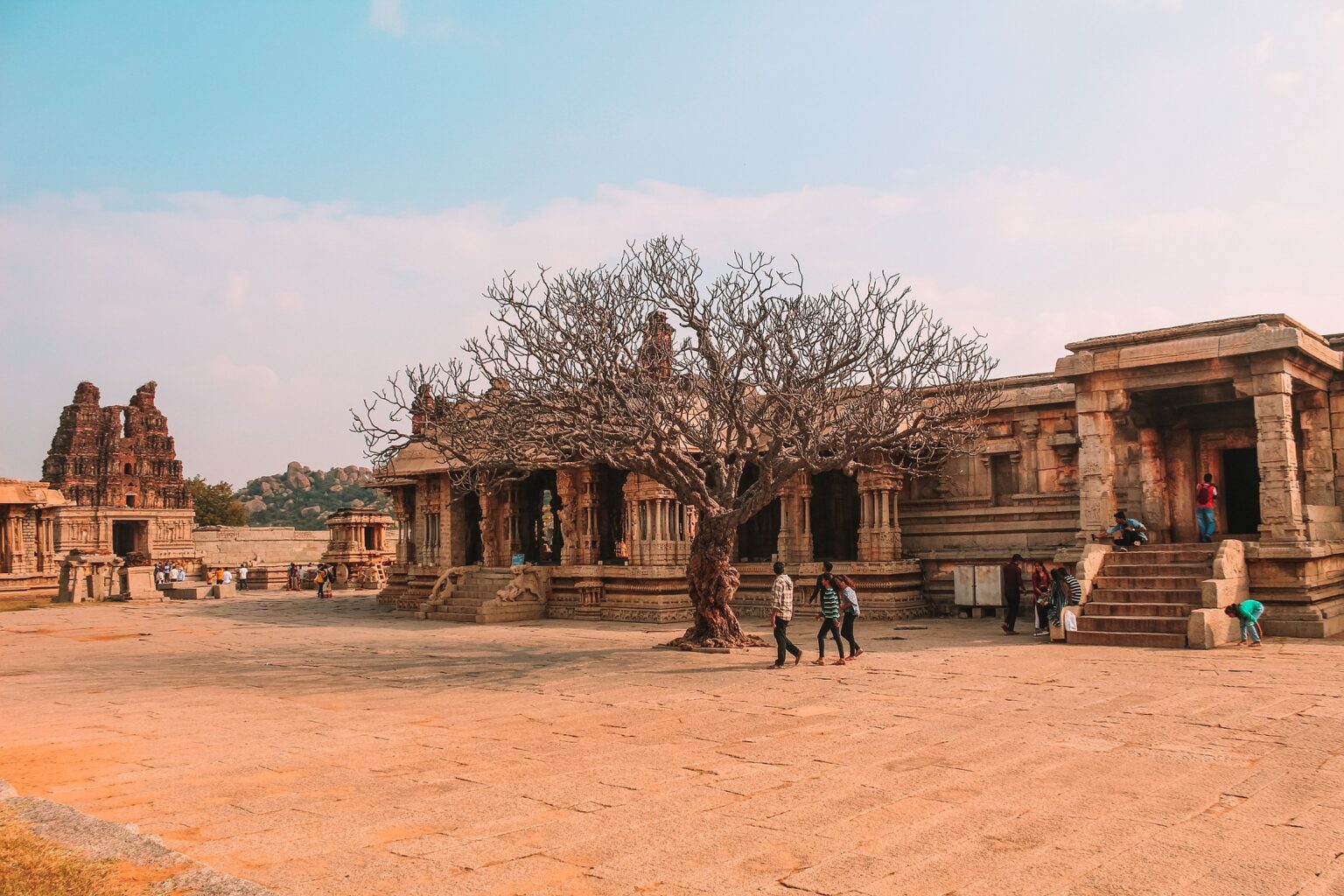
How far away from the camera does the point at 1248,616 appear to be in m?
14.1

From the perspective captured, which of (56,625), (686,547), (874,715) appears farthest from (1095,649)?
(56,625)

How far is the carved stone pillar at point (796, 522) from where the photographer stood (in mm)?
22203

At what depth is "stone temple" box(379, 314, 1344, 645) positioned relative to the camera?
51.2ft

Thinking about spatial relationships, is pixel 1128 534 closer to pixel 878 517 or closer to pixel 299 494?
pixel 878 517

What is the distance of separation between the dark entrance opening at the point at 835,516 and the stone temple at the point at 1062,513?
0.15 ft

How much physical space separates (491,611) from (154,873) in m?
17.1

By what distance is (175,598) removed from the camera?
36.8 metres

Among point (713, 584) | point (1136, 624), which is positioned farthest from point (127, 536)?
point (1136, 624)

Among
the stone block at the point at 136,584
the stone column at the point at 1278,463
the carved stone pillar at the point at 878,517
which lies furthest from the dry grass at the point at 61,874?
the stone block at the point at 136,584

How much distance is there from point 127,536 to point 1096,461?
5866cm

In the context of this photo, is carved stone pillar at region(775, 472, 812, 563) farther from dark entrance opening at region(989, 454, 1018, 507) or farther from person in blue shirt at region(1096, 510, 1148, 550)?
person in blue shirt at region(1096, 510, 1148, 550)

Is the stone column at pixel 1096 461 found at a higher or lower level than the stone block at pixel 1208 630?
higher

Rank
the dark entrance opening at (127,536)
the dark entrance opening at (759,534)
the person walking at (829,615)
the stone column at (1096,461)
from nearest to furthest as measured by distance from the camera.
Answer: the person walking at (829,615) → the stone column at (1096,461) → the dark entrance opening at (759,534) → the dark entrance opening at (127,536)

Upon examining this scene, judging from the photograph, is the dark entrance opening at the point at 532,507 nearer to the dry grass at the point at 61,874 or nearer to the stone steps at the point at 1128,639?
the stone steps at the point at 1128,639
